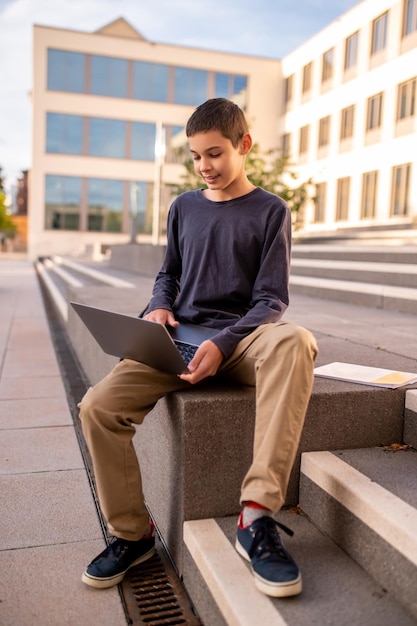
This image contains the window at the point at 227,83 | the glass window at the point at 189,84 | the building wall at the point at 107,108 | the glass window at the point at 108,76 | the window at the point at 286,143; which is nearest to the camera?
the window at the point at 286,143

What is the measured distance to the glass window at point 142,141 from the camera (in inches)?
1469

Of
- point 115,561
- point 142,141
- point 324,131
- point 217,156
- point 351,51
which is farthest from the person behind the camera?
point 142,141

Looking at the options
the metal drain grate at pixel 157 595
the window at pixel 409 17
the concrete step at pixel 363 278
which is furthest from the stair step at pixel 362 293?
the window at pixel 409 17

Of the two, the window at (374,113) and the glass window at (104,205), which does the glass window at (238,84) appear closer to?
the glass window at (104,205)

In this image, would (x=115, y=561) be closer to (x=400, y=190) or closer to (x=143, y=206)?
(x=400, y=190)

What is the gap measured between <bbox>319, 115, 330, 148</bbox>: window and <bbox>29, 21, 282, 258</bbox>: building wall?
5471mm

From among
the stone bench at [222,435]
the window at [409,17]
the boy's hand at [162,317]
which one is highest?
the window at [409,17]

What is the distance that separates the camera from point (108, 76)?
36.4m

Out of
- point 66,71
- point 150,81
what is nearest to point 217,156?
point 66,71

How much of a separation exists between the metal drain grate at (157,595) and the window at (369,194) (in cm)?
2389

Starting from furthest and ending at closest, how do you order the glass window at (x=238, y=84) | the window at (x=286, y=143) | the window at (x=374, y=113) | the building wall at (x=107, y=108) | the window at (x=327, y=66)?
1. the glass window at (x=238, y=84)
2. the building wall at (x=107, y=108)
3. the window at (x=286, y=143)
4. the window at (x=327, y=66)
5. the window at (x=374, y=113)

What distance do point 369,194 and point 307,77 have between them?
1001 centimetres

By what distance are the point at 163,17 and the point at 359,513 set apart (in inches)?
1647

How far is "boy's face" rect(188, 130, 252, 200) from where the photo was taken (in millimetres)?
2438
